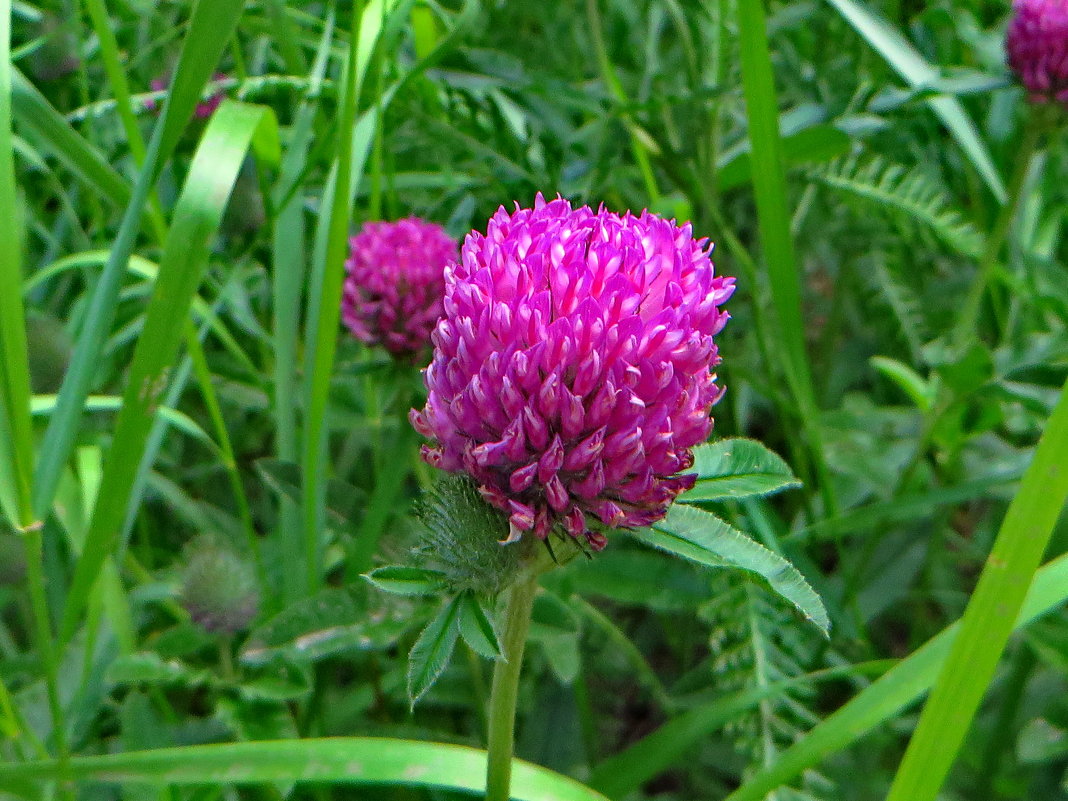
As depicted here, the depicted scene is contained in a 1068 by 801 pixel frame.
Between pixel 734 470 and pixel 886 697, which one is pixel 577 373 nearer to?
pixel 734 470

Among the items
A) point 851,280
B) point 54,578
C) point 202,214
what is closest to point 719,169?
point 851,280

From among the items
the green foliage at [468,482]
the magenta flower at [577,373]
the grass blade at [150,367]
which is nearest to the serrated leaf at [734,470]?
the green foliage at [468,482]

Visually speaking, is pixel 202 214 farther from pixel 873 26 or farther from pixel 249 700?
pixel 873 26

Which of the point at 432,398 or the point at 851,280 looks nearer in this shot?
the point at 432,398

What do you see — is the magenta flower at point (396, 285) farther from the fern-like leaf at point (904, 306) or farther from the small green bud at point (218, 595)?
the fern-like leaf at point (904, 306)

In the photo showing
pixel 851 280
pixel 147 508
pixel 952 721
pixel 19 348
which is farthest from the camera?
pixel 851 280

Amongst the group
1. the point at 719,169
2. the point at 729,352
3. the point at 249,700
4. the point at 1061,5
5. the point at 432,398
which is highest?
the point at 1061,5
